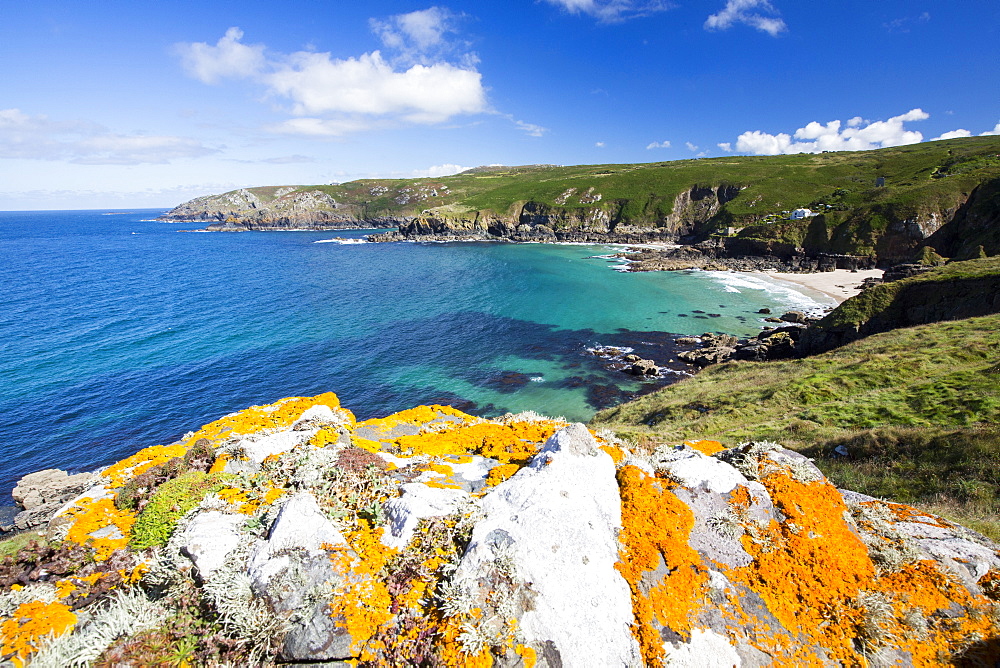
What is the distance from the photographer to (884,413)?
17203mm

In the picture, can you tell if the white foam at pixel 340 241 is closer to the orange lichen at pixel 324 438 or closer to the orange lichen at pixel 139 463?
the orange lichen at pixel 139 463

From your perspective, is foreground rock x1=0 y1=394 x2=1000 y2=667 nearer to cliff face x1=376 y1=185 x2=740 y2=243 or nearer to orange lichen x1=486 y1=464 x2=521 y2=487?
orange lichen x1=486 y1=464 x2=521 y2=487

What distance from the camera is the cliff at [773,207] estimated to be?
76.9m

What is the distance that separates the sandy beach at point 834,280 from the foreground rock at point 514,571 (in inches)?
2977

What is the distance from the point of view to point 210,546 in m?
7.59

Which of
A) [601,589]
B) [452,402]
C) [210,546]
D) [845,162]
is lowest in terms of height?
[452,402]

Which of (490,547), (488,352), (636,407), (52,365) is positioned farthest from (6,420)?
(636,407)

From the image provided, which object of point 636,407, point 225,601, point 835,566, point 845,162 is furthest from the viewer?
point 845,162

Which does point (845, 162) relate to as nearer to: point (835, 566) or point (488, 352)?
point (488, 352)

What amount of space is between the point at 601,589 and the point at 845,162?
207 metres

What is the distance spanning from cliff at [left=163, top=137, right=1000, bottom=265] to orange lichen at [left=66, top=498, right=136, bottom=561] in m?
90.9

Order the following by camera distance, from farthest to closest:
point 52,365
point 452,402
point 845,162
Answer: point 845,162 < point 52,365 < point 452,402

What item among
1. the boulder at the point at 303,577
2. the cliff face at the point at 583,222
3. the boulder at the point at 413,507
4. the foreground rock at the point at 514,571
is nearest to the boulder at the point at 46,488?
the foreground rock at the point at 514,571

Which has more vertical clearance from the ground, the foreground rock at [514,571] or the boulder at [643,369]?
the foreground rock at [514,571]
